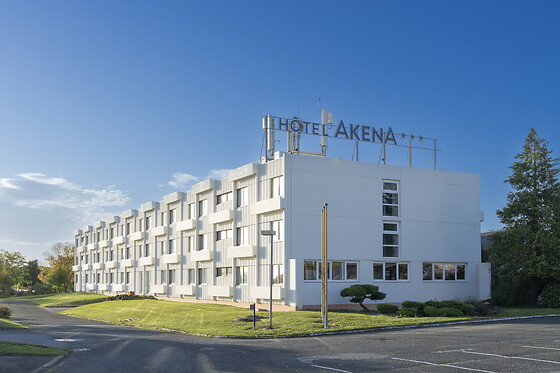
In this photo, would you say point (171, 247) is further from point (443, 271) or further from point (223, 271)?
point (443, 271)

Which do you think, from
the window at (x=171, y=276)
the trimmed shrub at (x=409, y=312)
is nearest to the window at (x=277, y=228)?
the trimmed shrub at (x=409, y=312)

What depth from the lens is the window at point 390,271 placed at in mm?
38375

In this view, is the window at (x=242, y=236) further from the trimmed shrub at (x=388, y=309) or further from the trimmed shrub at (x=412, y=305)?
the trimmed shrub at (x=412, y=305)

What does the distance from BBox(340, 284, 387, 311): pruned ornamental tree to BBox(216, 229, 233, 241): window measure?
43.1ft

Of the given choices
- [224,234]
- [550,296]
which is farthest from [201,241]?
[550,296]

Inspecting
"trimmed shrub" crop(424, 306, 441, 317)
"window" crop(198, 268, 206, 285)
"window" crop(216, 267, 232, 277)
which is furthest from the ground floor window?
"window" crop(198, 268, 206, 285)

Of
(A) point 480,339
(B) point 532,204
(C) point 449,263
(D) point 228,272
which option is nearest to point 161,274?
(D) point 228,272

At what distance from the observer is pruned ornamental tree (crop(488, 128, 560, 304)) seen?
37.1 meters

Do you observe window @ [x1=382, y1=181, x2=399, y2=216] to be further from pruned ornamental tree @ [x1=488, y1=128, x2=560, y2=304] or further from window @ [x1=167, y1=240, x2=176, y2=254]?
window @ [x1=167, y1=240, x2=176, y2=254]

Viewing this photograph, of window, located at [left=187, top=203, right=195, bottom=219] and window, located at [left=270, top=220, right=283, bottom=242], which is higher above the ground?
window, located at [left=187, top=203, right=195, bottom=219]

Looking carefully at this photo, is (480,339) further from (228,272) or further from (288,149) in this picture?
(228,272)

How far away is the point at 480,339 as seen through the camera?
19.8 meters

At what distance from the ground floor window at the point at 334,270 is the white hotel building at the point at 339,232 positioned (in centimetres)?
7

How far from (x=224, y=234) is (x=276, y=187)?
9.10 metres
